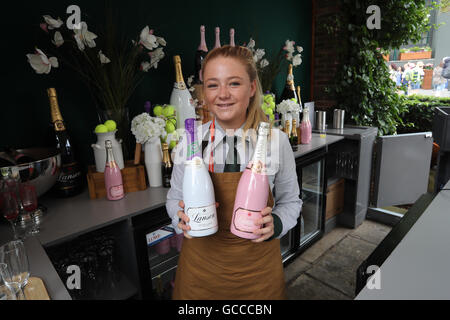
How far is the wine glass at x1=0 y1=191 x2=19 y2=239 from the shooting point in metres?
1.17

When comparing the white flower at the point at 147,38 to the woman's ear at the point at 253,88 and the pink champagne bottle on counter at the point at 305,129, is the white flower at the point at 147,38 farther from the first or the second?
the pink champagne bottle on counter at the point at 305,129

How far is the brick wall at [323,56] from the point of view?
126 inches

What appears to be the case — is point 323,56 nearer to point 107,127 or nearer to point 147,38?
point 147,38

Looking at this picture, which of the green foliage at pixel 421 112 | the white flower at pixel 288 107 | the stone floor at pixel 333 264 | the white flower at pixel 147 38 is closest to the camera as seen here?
the white flower at pixel 147 38

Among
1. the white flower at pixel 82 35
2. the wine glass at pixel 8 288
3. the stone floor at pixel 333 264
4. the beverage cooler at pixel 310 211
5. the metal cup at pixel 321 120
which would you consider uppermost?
the white flower at pixel 82 35

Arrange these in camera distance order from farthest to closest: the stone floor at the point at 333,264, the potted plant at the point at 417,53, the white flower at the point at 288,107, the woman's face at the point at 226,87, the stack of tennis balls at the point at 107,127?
the potted plant at the point at 417,53 < the white flower at the point at 288,107 < the stone floor at the point at 333,264 < the stack of tennis balls at the point at 107,127 < the woman's face at the point at 226,87

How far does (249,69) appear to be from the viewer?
1.06 meters

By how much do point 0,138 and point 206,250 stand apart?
117 centimetres

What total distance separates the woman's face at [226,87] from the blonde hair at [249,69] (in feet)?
0.06

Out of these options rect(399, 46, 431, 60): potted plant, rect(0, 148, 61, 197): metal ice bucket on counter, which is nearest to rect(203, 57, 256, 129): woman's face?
rect(0, 148, 61, 197): metal ice bucket on counter

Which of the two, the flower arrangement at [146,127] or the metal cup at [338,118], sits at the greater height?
the flower arrangement at [146,127]

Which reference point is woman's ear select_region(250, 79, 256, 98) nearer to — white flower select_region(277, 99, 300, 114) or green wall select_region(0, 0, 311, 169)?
green wall select_region(0, 0, 311, 169)

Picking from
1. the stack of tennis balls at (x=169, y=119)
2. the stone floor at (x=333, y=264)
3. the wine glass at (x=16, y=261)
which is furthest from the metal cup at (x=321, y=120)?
the wine glass at (x=16, y=261)

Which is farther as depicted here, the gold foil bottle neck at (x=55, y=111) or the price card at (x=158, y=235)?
the price card at (x=158, y=235)
